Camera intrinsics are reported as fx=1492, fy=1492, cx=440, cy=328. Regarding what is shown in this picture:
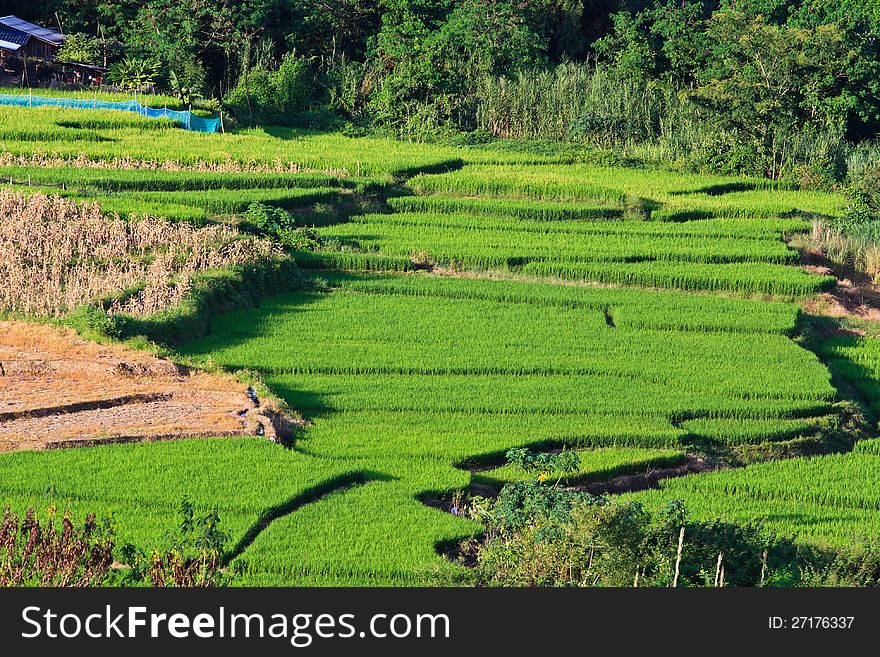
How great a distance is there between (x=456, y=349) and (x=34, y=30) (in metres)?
18.4

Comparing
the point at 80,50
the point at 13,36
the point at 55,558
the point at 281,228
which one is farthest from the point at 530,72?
the point at 55,558

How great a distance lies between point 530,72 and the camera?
33.6m

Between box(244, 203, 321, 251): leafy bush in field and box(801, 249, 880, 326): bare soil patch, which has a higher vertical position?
box(244, 203, 321, 251): leafy bush in field

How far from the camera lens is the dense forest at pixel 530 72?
101 feet

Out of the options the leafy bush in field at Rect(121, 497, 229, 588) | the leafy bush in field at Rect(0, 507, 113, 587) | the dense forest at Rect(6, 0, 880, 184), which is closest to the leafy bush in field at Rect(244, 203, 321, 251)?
the dense forest at Rect(6, 0, 880, 184)

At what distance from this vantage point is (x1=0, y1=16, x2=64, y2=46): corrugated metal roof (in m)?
32.1

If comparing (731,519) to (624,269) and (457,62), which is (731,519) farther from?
(457,62)

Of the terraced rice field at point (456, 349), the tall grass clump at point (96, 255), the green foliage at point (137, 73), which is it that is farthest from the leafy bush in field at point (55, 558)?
the green foliage at point (137, 73)

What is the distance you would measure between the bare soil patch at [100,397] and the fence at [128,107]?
1465 centimetres

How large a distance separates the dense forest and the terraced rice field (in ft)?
6.99

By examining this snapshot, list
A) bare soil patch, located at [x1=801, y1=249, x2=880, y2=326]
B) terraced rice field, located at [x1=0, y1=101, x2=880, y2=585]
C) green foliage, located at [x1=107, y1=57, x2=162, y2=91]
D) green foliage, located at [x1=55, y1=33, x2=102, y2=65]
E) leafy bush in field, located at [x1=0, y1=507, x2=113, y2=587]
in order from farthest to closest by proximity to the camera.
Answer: green foliage, located at [x1=55, y1=33, x2=102, y2=65] → green foliage, located at [x1=107, y1=57, x2=162, y2=91] → bare soil patch, located at [x1=801, y1=249, x2=880, y2=326] → terraced rice field, located at [x1=0, y1=101, x2=880, y2=585] → leafy bush in field, located at [x1=0, y1=507, x2=113, y2=587]

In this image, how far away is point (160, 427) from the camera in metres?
14.0

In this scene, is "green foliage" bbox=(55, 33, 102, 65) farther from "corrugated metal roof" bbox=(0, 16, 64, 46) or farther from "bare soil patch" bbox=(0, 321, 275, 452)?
"bare soil patch" bbox=(0, 321, 275, 452)

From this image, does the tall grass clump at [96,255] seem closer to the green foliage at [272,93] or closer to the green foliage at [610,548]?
the green foliage at [610,548]
